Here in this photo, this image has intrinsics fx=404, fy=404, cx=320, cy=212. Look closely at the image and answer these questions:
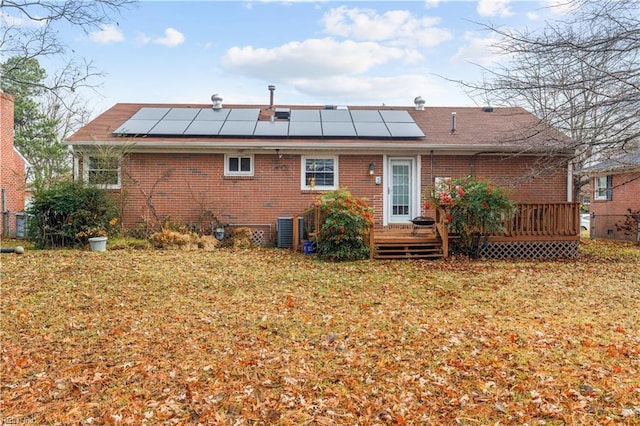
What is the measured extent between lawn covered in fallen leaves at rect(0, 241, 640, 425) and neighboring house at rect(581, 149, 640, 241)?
10.9 m

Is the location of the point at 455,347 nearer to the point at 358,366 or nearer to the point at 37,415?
the point at 358,366

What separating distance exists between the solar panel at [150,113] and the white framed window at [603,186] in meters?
17.9

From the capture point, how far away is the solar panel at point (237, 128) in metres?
11.9

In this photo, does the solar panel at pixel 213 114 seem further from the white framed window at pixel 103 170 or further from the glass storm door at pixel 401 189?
the glass storm door at pixel 401 189

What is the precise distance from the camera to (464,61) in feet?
24.2

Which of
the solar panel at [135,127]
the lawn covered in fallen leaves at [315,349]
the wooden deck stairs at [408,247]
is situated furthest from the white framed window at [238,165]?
the lawn covered in fallen leaves at [315,349]

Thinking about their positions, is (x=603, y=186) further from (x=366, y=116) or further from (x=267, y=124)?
(x=267, y=124)

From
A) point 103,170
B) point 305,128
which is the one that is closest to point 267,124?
point 305,128

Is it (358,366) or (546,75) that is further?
(546,75)

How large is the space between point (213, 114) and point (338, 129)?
14.5 feet

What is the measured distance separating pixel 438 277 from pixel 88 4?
8.11 metres

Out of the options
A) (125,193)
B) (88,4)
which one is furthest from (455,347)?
(125,193)

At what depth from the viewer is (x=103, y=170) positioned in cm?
1087

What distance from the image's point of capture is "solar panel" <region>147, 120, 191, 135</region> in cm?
1183
